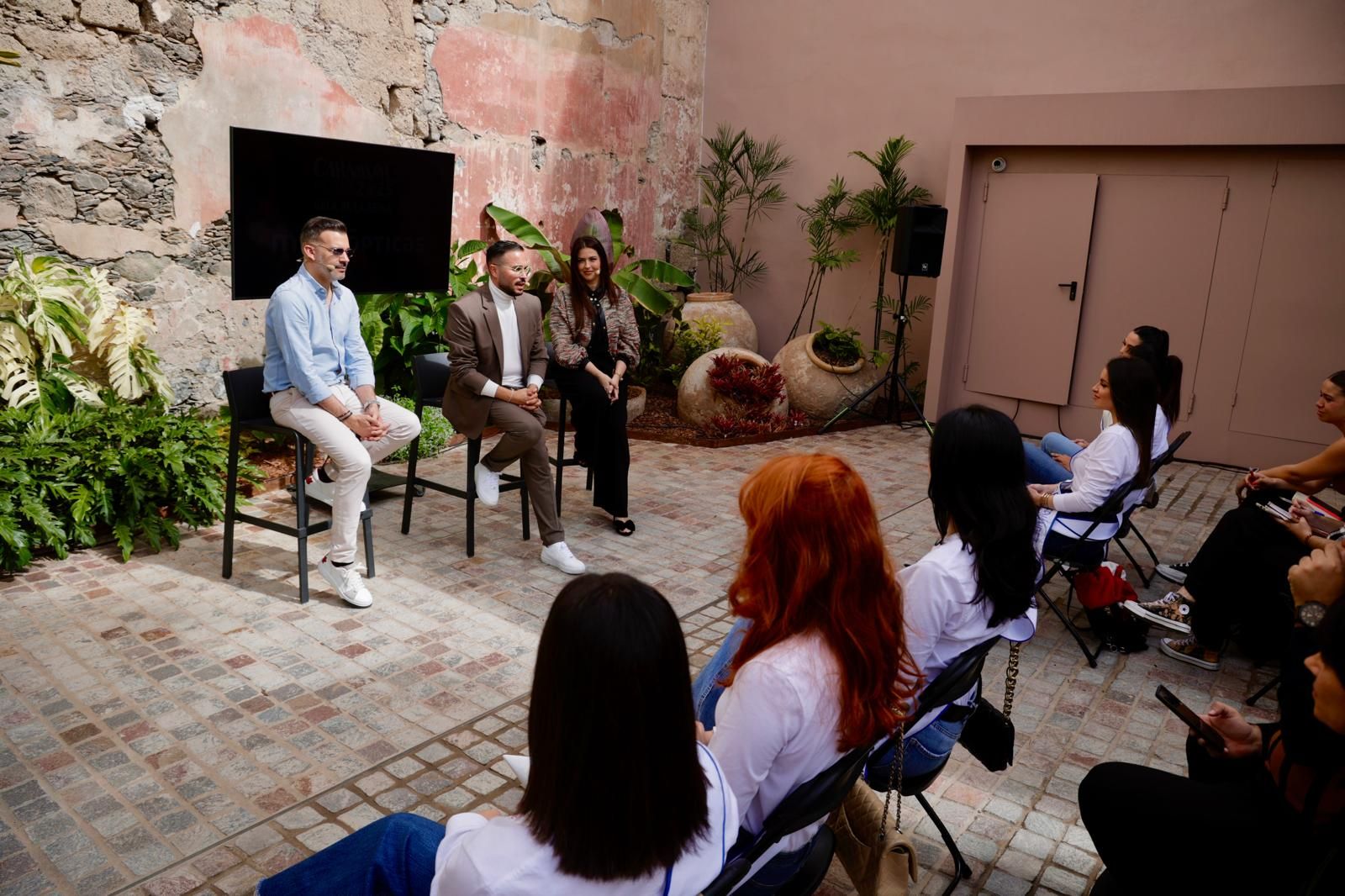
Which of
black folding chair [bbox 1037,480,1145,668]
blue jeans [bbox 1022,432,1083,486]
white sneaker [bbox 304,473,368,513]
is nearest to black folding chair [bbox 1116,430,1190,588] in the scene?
black folding chair [bbox 1037,480,1145,668]

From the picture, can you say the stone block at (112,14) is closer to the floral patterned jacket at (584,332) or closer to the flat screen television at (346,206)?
the flat screen television at (346,206)

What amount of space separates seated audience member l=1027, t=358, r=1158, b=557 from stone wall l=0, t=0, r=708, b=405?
218 inches

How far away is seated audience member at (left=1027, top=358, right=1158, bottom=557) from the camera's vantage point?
452cm

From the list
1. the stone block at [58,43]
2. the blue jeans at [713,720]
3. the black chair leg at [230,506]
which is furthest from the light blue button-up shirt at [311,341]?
the blue jeans at [713,720]

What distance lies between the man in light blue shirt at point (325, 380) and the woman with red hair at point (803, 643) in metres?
3.17

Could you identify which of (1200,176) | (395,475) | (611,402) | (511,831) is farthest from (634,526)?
(1200,176)

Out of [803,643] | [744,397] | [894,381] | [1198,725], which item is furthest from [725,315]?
[803,643]

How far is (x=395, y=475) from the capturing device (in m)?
6.52

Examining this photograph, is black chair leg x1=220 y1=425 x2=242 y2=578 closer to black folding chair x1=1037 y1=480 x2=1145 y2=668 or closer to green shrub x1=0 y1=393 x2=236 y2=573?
green shrub x1=0 y1=393 x2=236 y2=573

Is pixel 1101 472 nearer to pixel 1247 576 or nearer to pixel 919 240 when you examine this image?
pixel 1247 576

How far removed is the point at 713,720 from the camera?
252 centimetres

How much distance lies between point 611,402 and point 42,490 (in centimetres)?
313

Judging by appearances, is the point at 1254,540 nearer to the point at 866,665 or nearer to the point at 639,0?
the point at 866,665

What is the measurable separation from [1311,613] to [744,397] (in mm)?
6229
